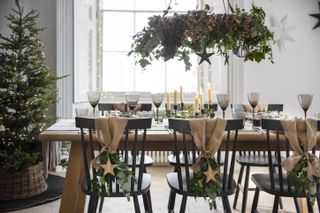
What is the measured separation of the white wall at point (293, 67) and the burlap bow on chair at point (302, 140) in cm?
259

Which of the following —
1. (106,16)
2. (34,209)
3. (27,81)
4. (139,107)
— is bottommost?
(34,209)

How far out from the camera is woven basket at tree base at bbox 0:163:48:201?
308cm

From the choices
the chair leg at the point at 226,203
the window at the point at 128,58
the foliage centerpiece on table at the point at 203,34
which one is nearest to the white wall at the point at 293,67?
the window at the point at 128,58

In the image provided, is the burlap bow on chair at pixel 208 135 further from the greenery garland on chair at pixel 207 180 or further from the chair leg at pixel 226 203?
the chair leg at pixel 226 203

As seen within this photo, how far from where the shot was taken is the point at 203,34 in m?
2.14

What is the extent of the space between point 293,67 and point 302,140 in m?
2.84

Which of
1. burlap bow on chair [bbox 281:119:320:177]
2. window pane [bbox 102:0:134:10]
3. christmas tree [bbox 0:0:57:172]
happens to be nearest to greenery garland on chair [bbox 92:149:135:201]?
burlap bow on chair [bbox 281:119:320:177]

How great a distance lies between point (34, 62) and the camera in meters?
3.23

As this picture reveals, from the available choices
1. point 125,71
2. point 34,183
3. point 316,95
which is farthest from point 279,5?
point 34,183

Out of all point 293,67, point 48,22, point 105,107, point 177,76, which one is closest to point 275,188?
point 105,107

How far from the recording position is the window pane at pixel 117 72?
15.6 feet

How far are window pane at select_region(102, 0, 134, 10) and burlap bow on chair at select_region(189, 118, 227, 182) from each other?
329cm

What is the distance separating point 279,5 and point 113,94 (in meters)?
2.42

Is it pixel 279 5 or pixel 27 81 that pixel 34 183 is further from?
pixel 279 5
